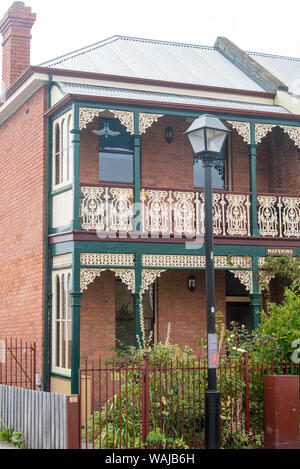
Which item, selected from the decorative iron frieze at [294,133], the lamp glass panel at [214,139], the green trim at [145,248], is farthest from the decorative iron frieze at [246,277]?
the lamp glass panel at [214,139]

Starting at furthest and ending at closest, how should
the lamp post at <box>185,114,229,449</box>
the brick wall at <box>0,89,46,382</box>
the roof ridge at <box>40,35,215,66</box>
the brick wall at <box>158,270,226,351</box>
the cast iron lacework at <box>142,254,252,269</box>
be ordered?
the roof ridge at <box>40,35,215,66</box> → the brick wall at <box>158,270,226,351</box> → the brick wall at <box>0,89,46,382</box> → the cast iron lacework at <box>142,254,252,269</box> → the lamp post at <box>185,114,229,449</box>

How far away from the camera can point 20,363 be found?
16.9 meters

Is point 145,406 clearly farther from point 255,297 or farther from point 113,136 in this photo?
point 113,136

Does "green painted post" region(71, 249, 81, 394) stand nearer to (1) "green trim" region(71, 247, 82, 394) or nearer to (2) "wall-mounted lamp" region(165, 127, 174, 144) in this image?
(1) "green trim" region(71, 247, 82, 394)

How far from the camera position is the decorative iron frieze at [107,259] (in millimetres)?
14305

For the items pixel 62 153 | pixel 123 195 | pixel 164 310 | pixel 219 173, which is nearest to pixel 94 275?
pixel 123 195

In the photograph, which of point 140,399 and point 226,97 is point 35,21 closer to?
point 226,97

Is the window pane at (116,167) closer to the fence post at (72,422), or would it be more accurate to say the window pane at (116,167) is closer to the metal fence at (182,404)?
the metal fence at (182,404)

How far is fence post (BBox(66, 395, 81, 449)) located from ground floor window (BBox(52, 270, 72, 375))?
4.57 m

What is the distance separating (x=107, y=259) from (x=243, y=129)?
163 inches

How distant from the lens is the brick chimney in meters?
19.0

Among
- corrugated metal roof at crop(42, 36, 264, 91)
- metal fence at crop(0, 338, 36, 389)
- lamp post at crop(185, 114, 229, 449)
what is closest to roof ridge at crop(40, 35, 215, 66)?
corrugated metal roof at crop(42, 36, 264, 91)

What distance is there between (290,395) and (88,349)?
5930 millimetres

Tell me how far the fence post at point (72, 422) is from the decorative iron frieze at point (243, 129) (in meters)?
7.89
